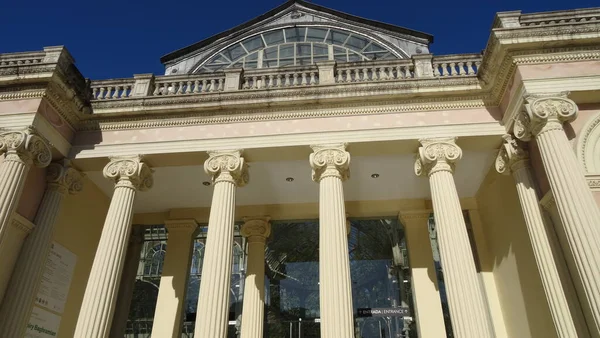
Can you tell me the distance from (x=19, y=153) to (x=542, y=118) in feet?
36.5

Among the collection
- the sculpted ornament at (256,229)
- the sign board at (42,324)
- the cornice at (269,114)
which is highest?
the cornice at (269,114)

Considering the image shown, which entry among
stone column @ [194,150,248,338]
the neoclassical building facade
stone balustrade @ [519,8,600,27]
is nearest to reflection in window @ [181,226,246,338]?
the neoclassical building facade

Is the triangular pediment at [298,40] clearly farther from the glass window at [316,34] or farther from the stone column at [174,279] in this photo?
the stone column at [174,279]

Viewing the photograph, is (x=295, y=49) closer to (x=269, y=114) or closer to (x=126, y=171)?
(x=269, y=114)

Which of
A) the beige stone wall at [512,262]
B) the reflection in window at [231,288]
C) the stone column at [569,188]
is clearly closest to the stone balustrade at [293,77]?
the stone column at [569,188]

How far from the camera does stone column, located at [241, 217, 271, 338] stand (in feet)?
39.0

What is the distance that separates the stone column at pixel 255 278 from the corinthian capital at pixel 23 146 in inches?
246

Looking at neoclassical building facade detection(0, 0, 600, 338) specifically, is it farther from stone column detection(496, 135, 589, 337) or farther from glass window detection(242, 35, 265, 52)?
glass window detection(242, 35, 265, 52)

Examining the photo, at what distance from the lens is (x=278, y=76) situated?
11430 mm

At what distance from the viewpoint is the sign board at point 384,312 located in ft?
40.8

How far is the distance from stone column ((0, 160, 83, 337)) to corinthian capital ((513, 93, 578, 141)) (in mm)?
10820

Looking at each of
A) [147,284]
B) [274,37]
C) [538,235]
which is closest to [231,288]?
[147,284]

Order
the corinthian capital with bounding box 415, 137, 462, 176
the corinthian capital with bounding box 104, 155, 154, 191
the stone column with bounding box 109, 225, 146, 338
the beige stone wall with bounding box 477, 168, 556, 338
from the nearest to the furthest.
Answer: the beige stone wall with bounding box 477, 168, 556, 338, the corinthian capital with bounding box 415, 137, 462, 176, the corinthian capital with bounding box 104, 155, 154, 191, the stone column with bounding box 109, 225, 146, 338

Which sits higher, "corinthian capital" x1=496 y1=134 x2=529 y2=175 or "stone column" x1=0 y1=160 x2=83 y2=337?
"corinthian capital" x1=496 y1=134 x2=529 y2=175
